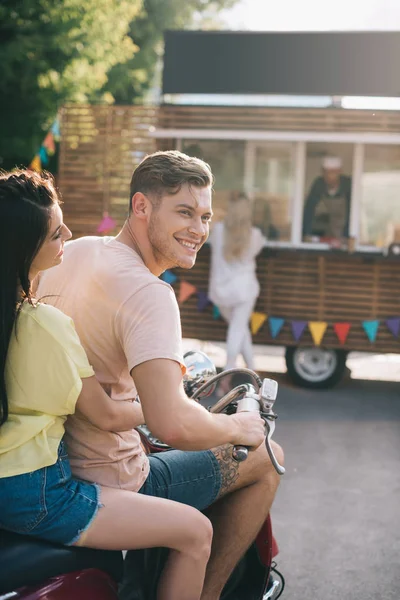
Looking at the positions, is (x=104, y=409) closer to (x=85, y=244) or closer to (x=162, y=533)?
(x=162, y=533)

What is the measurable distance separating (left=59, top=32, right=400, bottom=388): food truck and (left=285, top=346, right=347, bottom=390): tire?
0.01m

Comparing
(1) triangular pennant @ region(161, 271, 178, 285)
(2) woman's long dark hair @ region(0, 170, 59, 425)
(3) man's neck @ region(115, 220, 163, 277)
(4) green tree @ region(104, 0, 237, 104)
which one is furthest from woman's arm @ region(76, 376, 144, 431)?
(4) green tree @ region(104, 0, 237, 104)

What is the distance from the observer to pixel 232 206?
8.99 metres

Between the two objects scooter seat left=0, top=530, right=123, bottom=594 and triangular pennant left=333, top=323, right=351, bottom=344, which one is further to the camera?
triangular pennant left=333, top=323, right=351, bottom=344

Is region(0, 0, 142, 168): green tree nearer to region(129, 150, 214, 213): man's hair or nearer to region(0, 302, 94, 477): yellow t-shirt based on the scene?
region(129, 150, 214, 213): man's hair

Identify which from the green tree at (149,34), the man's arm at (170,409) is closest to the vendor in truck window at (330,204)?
the man's arm at (170,409)

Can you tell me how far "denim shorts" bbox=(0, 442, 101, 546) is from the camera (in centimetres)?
230

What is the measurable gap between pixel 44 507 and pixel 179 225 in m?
0.95

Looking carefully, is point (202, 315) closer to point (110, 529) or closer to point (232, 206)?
point (232, 206)

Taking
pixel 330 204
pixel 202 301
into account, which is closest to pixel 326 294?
pixel 330 204

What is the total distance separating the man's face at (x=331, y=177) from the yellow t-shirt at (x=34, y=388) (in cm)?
790

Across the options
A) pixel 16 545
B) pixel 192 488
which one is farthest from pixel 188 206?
pixel 16 545

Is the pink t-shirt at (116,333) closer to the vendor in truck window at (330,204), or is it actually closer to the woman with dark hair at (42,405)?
the woman with dark hair at (42,405)

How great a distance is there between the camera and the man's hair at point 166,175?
8.95 feet
